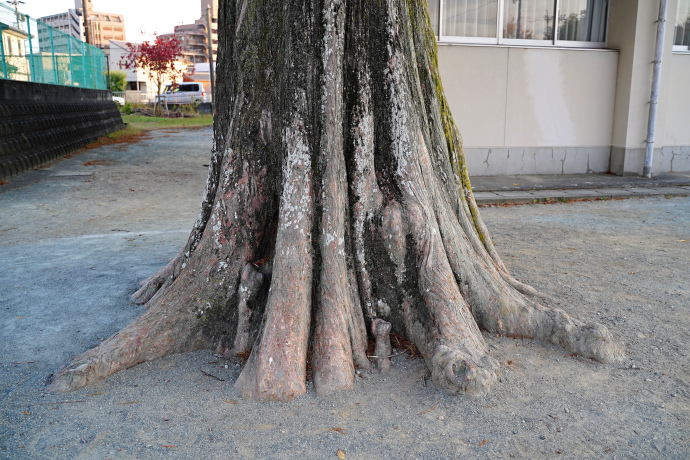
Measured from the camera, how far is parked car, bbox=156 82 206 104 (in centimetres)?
3756

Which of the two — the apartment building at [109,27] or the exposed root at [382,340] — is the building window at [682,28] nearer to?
the exposed root at [382,340]

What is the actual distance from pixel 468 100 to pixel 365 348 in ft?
25.4

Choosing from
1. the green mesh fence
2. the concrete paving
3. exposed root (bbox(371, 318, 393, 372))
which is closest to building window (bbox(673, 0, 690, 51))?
the concrete paving

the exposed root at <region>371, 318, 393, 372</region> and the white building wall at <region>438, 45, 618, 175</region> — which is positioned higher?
the white building wall at <region>438, 45, 618, 175</region>

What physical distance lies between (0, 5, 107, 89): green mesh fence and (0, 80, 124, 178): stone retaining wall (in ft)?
1.01

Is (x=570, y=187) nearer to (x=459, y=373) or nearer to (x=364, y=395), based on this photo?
(x=459, y=373)

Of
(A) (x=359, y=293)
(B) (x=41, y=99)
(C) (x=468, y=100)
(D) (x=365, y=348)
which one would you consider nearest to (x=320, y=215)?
(A) (x=359, y=293)

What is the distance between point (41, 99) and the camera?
12.2 meters

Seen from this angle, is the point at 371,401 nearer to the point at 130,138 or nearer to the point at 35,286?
the point at 35,286

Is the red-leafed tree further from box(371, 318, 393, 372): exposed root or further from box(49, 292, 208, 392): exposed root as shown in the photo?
box(371, 318, 393, 372): exposed root

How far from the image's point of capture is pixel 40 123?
11.7m

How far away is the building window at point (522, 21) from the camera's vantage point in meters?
9.88

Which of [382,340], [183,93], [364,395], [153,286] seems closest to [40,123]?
[153,286]

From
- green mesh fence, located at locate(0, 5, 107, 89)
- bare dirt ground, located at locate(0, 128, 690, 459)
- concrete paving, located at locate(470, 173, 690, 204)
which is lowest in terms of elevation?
bare dirt ground, located at locate(0, 128, 690, 459)
